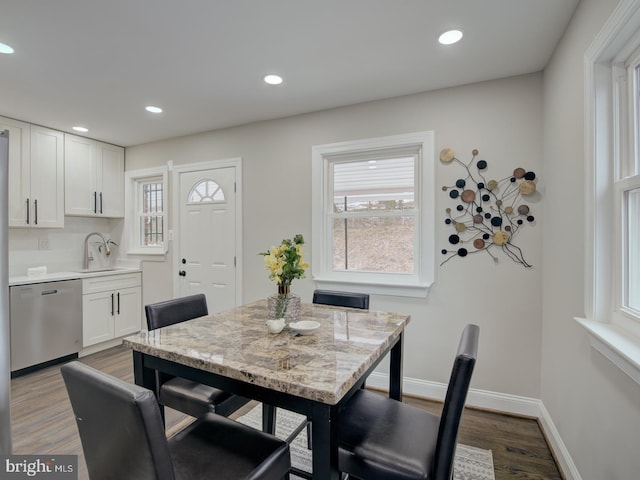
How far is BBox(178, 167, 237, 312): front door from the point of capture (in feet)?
12.1

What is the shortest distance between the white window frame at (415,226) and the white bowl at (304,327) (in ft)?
4.43

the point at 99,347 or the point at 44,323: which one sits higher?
the point at 44,323

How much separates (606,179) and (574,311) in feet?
2.40

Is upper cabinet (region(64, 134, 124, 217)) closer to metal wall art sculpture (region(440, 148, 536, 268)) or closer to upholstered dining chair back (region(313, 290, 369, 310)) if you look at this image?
upholstered dining chair back (region(313, 290, 369, 310))

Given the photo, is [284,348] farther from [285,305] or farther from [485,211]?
[485,211]

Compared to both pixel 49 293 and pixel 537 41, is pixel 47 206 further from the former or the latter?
pixel 537 41

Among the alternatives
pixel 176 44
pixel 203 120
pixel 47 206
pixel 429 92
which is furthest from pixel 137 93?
pixel 429 92

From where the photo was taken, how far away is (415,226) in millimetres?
2869

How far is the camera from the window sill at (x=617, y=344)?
45.6 inches

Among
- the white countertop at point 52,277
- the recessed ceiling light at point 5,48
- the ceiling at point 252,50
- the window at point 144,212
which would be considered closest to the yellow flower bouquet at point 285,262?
the ceiling at point 252,50

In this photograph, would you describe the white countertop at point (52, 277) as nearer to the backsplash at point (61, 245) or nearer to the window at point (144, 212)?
the backsplash at point (61, 245)

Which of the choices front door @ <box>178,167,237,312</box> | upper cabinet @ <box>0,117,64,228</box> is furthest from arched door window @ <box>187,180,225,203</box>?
upper cabinet @ <box>0,117,64,228</box>

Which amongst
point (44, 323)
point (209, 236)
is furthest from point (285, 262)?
point (44, 323)

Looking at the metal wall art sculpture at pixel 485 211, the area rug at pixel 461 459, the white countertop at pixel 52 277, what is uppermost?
the metal wall art sculpture at pixel 485 211
